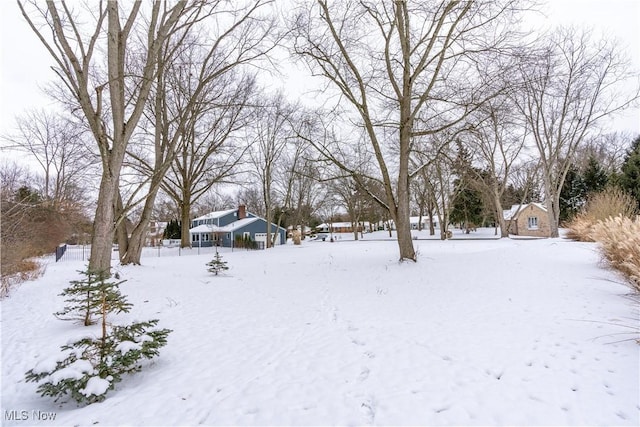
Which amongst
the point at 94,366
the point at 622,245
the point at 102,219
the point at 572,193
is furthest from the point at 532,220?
the point at 94,366

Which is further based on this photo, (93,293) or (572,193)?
(572,193)

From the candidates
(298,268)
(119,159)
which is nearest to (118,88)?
(119,159)

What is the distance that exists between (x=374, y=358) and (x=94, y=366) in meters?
2.99

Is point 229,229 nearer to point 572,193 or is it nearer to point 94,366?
point 94,366

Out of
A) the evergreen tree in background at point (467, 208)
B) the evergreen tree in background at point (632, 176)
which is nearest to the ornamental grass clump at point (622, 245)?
the evergreen tree in background at point (632, 176)

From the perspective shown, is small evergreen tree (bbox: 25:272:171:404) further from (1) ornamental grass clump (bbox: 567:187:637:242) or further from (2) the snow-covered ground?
(1) ornamental grass clump (bbox: 567:187:637:242)

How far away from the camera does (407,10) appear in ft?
30.9

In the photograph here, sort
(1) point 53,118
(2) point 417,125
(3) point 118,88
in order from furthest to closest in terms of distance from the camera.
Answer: (1) point 53,118, (2) point 417,125, (3) point 118,88

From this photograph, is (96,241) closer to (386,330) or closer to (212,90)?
(386,330)

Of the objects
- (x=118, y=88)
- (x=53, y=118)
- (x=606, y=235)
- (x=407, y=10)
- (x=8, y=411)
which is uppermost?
(x=53, y=118)

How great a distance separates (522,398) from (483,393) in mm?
308

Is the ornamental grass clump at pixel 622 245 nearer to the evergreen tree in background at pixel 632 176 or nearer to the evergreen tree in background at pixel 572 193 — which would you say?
the evergreen tree in background at pixel 632 176

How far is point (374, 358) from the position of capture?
361 cm

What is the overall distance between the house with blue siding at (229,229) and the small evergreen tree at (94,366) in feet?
98.2
